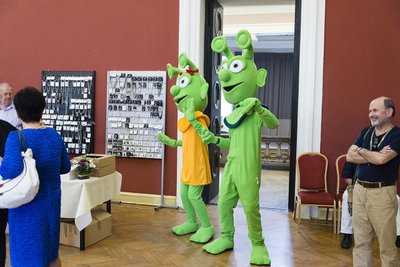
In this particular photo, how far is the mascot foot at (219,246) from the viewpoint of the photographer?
12.7 ft

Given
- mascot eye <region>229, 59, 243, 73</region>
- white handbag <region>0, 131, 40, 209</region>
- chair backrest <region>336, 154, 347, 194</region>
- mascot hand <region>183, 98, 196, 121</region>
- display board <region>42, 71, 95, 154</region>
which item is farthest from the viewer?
display board <region>42, 71, 95, 154</region>

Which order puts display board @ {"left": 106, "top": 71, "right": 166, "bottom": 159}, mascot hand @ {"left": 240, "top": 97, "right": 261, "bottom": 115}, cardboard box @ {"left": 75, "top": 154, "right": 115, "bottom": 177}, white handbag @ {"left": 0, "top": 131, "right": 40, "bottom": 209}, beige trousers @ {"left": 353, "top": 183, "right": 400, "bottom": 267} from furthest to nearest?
display board @ {"left": 106, "top": 71, "right": 166, "bottom": 159}, cardboard box @ {"left": 75, "top": 154, "right": 115, "bottom": 177}, mascot hand @ {"left": 240, "top": 97, "right": 261, "bottom": 115}, beige trousers @ {"left": 353, "top": 183, "right": 400, "bottom": 267}, white handbag @ {"left": 0, "top": 131, "right": 40, "bottom": 209}

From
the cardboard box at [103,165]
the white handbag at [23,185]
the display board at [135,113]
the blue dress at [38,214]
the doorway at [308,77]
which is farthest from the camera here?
the display board at [135,113]

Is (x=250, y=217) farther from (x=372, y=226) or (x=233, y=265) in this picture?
(x=372, y=226)

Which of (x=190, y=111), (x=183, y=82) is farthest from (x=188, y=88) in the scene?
(x=190, y=111)

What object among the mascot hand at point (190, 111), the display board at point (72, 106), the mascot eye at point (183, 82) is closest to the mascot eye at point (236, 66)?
the mascot hand at point (190, 111)

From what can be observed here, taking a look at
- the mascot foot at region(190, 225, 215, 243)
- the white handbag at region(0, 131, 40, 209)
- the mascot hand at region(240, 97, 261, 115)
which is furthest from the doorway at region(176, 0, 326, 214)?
the white handbag at region(0, 131, 40, 209)

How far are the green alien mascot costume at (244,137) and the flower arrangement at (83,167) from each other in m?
1.12

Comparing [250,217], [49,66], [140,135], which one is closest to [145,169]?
[140,135]

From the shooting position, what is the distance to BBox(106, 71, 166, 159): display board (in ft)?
18.7

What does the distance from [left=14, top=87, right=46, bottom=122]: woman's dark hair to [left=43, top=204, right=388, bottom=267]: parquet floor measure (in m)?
1.67

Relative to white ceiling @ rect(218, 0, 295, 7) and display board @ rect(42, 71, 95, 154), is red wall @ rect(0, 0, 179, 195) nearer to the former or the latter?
display board @ rect(42, 71, 95, 154)

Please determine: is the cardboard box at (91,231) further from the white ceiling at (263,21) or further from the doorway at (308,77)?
the white ceiling at (263,21)

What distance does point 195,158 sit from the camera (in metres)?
4.23
